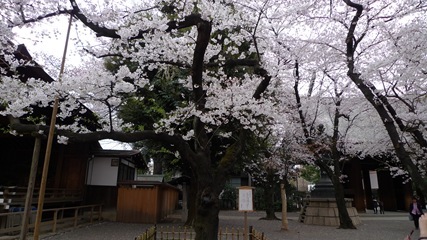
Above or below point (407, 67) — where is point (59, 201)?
below

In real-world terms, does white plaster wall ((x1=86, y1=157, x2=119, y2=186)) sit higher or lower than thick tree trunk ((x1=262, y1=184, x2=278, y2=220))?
higher

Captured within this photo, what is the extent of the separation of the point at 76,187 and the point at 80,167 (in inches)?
35.9

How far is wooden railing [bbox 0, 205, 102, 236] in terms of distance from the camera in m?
9.27

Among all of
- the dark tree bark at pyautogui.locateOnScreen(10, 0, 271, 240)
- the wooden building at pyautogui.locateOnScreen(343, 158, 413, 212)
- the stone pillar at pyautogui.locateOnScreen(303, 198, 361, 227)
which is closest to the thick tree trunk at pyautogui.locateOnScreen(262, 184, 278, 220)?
the stone pillar at pyautogui.locateOnScreen(303, 198, 361, 227)

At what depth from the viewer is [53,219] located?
37.4 feet

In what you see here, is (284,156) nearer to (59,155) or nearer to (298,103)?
(298,103)

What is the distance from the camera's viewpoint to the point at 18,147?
46.3 feet

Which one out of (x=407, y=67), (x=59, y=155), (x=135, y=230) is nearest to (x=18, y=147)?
(x=59, y=155)

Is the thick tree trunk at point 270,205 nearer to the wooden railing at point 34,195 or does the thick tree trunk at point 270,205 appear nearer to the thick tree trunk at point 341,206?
the thick tree trunk at point 341,206

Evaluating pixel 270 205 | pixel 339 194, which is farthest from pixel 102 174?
pixel 339 194

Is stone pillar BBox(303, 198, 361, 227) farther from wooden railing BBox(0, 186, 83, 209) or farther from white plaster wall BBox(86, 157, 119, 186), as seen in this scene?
wooden railing BBox(0, 186, 83, 209)

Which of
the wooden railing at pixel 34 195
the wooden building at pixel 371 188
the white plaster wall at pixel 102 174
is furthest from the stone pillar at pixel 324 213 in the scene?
the wooden railing at pixel 34 195

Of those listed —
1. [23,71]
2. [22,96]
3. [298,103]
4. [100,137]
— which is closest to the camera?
[100,137]

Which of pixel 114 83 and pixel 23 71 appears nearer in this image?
pixel 114 83
